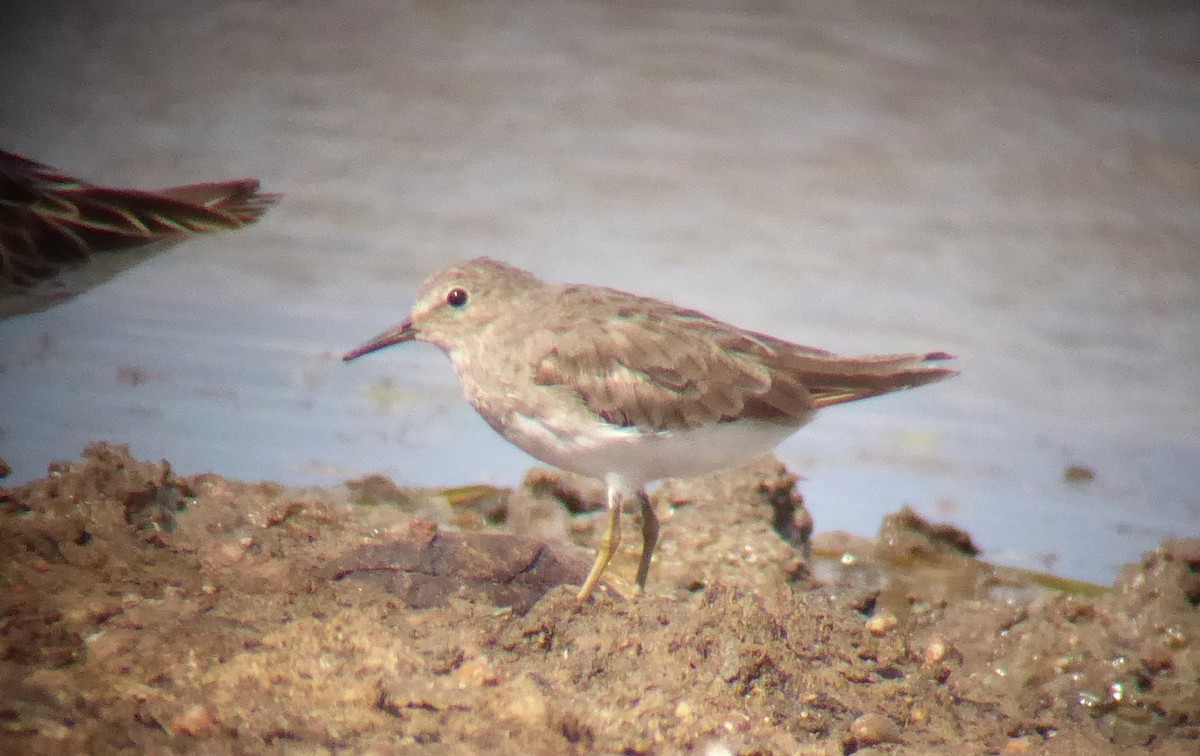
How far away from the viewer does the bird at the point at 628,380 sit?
448 cm

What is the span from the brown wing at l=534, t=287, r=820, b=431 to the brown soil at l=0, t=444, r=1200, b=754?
528mm

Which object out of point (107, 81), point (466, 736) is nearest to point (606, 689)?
point (466, 736)

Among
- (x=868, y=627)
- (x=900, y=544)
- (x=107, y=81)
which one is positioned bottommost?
(x=900, y=544)

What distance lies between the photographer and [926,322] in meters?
7.57

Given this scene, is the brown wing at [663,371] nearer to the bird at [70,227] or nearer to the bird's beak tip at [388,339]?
the bird's beak tip at [388,339]

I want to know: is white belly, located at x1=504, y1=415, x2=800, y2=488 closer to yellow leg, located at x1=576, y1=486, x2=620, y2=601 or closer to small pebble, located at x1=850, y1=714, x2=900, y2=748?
yellow leg, located at x1=576, y1=486, x2=620, y2=601

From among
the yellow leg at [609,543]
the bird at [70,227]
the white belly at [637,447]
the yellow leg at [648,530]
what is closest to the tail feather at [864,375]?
the white belly at [637,447]

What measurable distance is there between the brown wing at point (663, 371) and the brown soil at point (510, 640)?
1.73 ft

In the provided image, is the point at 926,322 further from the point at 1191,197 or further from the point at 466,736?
the point at 466,736

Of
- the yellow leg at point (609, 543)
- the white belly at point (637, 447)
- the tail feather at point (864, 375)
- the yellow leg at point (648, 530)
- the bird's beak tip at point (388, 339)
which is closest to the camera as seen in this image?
the yellow leg at point (609, 543)

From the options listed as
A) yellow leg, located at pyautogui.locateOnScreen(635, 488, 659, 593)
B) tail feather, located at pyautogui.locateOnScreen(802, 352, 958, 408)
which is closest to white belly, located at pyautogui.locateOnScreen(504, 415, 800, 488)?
yellow leg, located at pyautogui.locateOnScreen(635, 488, 659, 593)

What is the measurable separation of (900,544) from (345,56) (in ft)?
16.3

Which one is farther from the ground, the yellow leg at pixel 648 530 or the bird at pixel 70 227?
the bird at pixel 70 227

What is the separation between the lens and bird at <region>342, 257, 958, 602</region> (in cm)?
448
